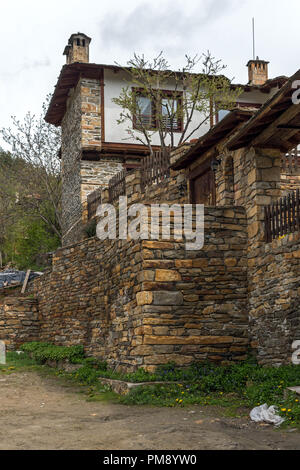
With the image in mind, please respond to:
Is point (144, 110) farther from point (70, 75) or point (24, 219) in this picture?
point (24, 219)

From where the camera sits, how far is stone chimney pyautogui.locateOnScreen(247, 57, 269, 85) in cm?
2160

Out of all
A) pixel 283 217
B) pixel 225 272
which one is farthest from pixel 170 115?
pixel 283 217

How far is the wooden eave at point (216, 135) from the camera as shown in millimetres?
10555

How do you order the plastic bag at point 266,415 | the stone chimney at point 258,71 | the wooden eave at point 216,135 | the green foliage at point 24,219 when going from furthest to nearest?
the green foliage at point 24,219
the stone chimney at point 258,71
the wooden eave at point 216,135
the plastic bag at point 266,415

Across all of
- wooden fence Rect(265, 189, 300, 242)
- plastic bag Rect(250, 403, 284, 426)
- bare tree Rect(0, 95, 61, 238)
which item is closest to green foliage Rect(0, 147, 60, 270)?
bare tree Rect(0, 95, 61, 238)

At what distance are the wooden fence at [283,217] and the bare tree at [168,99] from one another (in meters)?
8.92

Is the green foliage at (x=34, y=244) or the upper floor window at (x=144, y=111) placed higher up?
the upper floor window at (x=144, y=111)

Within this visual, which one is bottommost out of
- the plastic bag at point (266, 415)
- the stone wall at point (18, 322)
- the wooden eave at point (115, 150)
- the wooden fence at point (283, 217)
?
the plastic bag at point (266, 415)

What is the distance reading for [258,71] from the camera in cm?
2173

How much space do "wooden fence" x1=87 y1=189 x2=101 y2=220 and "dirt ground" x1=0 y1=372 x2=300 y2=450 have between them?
8.73m

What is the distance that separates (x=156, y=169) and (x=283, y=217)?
5.98 m

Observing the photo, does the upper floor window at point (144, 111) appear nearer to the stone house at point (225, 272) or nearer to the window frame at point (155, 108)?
the window frame at point (155, 108)

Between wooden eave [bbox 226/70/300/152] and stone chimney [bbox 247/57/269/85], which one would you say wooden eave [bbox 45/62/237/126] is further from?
wooden eave [bbox 226/70/300/152]

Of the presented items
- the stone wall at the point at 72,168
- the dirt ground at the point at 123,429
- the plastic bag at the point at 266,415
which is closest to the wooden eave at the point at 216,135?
the dirt ground at the point at 123,429
